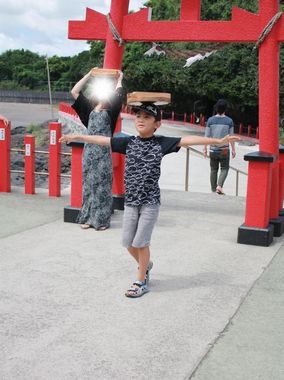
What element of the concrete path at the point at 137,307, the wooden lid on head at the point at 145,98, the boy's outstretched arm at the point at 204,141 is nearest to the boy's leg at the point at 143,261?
the concrete path at the point at 137,307

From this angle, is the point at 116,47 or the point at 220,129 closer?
the point at 116,47

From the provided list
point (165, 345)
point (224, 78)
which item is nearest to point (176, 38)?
point (165, 345)

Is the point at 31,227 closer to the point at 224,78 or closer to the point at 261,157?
the point at 261,157

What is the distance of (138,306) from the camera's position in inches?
171

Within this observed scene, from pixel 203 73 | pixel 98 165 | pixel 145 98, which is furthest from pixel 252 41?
pixel 203 73

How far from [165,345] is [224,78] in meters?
26.0

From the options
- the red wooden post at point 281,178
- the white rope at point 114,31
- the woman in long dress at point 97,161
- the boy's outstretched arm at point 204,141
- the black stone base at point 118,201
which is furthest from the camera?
the black stone base at point 118,201

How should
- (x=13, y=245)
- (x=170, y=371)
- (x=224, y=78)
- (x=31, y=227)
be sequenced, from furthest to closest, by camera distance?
(x=224, y=78)
(x=31, y=227)
(x=13, y=245)
(x=170, y=371)

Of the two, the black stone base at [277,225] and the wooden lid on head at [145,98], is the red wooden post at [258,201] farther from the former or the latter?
the wooden lid on head at [145,98]

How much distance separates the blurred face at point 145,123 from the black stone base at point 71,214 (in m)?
2.78

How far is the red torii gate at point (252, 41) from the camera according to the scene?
6.39 meters

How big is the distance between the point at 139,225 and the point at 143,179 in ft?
1.19

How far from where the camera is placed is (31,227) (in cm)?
689

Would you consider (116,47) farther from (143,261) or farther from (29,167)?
(143,261)
